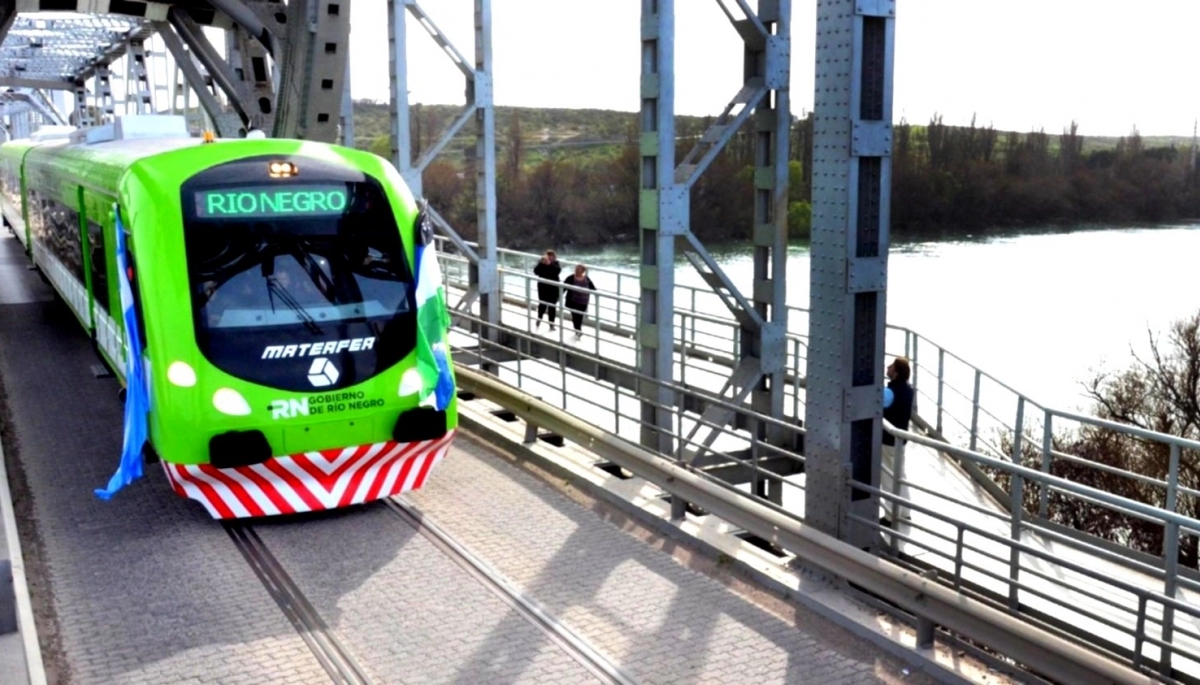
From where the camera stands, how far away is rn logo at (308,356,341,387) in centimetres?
929

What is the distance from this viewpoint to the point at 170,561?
28.4ft

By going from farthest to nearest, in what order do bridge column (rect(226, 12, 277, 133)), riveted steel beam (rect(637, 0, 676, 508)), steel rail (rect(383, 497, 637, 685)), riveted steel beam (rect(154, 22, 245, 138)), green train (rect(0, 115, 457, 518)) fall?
riveted steel beam (rect(154, 22, 245, 138)), bridge column (rect(226, 12, 277, 133)), riveted steel beam (rect(637, 0, 676, 508)), green train (rect(0, 115, 457, 518)), steel rail (rect(383, 497, 637, 685))

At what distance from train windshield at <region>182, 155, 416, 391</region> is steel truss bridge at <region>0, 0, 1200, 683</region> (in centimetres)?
217

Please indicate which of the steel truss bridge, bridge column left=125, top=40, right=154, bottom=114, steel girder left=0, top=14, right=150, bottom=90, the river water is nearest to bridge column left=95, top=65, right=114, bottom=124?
steel girder left=0, top=14, right=150, bottom=90

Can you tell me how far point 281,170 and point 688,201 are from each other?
3.51m

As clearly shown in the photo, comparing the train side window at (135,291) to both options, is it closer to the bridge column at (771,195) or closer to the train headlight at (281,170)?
the train headlight at (281,170)

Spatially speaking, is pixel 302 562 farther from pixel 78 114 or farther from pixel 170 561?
pixel 78 114

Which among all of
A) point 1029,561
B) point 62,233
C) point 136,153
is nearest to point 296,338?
point 136,153

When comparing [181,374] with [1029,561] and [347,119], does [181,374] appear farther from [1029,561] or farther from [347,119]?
[347,119]

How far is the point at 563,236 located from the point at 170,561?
1824 inches

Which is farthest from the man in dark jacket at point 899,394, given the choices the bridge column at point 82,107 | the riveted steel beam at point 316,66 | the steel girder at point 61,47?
the bridge column at point 82,107

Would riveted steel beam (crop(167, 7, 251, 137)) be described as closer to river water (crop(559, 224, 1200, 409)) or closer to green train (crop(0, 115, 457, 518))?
river water (crop(559, 224, 1200, 409))

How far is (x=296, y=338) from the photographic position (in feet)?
30.4

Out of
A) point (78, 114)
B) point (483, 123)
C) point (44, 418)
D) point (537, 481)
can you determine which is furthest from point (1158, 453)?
point (78, 114)
